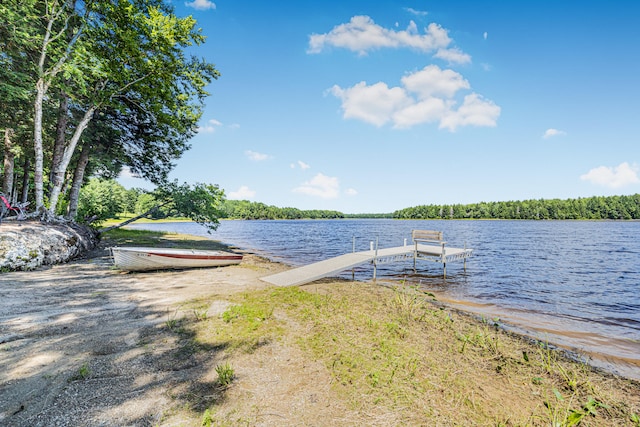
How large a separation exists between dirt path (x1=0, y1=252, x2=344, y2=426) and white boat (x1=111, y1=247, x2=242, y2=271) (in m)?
2.81

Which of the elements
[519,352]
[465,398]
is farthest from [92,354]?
[519,352]

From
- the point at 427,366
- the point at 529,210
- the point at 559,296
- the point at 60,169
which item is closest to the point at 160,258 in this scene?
the point at 60,169

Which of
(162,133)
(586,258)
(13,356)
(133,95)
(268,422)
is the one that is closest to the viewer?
(268,422)

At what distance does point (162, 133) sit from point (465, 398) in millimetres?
20244

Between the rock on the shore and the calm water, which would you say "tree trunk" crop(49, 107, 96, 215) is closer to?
the rock on the shore

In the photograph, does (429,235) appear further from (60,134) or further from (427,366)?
(60,134)

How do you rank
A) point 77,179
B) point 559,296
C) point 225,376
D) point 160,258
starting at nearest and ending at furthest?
point 225,376 → point 160,258 → point 559,296 → point 77,179

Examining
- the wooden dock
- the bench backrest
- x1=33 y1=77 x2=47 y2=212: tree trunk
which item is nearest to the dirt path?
the wooden dock

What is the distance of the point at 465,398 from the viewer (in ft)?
12.0

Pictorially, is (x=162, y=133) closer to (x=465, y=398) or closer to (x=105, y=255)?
(x=105, y=255)

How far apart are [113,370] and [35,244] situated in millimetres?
9957

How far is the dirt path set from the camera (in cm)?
305

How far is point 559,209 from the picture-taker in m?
124

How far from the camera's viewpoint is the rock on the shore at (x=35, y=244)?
919cm
